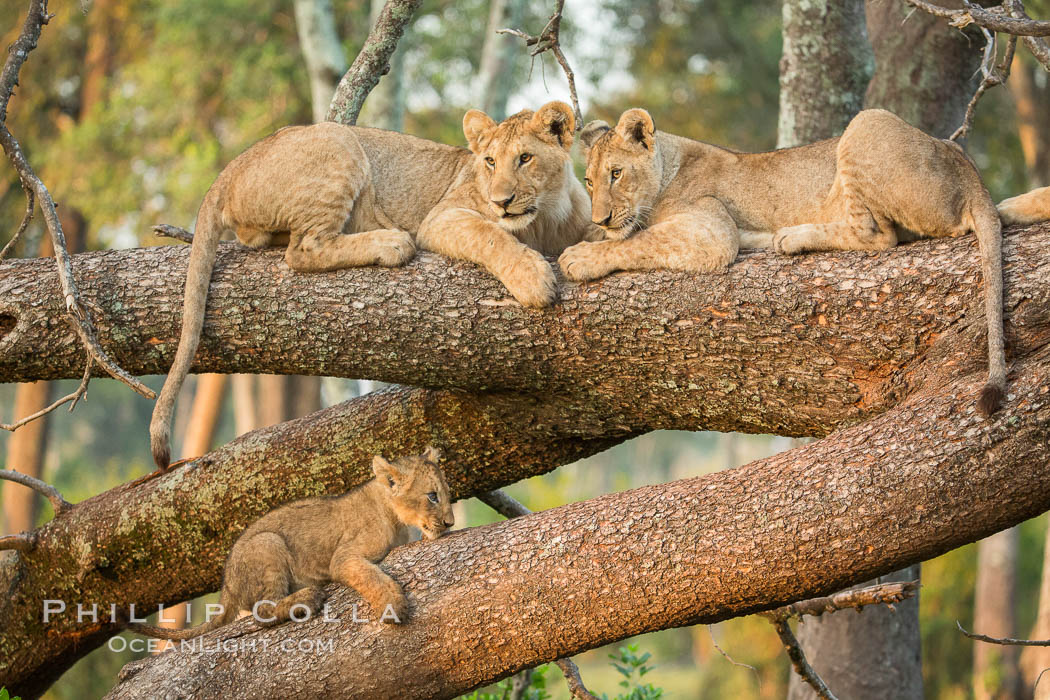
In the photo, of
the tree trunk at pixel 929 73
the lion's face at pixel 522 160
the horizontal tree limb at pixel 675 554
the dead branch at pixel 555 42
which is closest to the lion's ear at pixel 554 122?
the lion's face at pixel 522 160

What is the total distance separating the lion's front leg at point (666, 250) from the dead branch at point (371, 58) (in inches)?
80.9

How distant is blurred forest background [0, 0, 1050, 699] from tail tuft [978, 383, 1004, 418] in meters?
7.54

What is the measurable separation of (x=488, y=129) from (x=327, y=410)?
1.59 m

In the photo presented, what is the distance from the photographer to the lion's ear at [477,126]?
5.04 meters

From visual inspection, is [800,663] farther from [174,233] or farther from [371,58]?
[371,58]

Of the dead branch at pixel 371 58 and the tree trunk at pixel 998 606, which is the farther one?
the tree trunk at pixel 998 606

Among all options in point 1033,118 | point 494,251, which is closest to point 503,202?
point 494,251

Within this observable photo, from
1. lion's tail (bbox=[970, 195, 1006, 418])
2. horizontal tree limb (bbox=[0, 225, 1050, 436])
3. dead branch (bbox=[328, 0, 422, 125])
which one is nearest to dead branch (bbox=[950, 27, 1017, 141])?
lion's tail (bbox=[970, 195, 1006, 418])

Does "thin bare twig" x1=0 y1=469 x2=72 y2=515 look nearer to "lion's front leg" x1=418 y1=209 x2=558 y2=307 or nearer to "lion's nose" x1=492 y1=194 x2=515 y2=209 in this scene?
"lion's front leg" x1=418 y1=209 x2=558 y2=307

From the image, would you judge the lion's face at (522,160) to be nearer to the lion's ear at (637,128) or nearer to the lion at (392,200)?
the lion at (392,200)

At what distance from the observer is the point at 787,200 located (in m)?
4.71

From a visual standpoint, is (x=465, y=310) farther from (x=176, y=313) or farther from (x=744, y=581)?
(x=744, y=581)

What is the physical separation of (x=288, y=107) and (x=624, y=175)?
9.35 m

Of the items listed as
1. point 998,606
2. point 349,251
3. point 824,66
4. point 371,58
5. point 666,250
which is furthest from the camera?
point 998,606
